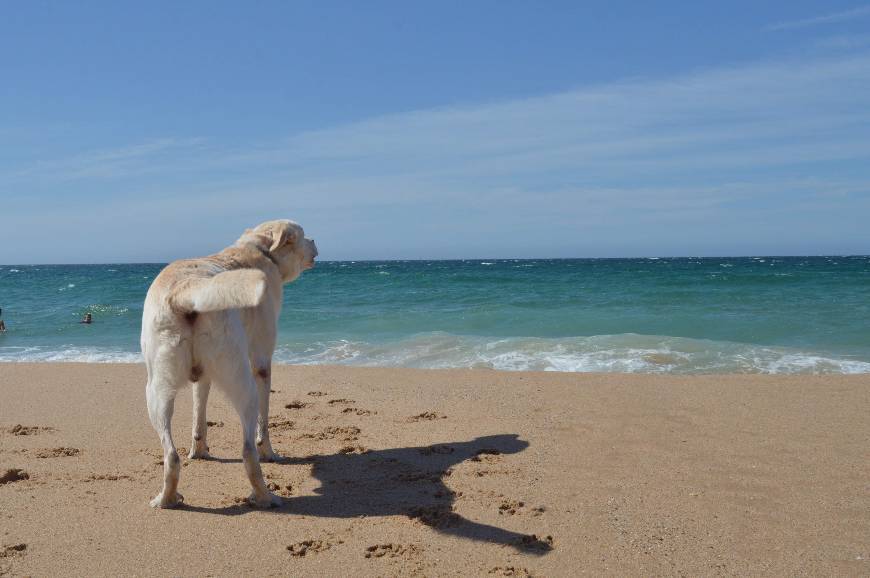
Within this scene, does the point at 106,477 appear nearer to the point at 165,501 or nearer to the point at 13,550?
the point at 165,501

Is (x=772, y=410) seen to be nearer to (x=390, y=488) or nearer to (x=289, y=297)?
(x=390, y=488)

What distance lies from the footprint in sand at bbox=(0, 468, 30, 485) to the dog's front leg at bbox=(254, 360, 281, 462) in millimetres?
1656

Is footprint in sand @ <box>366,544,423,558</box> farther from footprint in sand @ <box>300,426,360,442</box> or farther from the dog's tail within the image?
footprint in sand @ <box>300,426,360,442</box>

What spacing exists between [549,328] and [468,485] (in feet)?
38.3

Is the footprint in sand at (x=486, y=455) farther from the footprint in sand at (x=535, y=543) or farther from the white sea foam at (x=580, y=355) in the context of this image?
the white sea foam at (x=580, y=355)

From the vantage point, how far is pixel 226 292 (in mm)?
3385

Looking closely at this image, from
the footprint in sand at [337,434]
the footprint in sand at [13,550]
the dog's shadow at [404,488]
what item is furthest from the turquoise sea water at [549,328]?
the footprint in sand at [13,550]

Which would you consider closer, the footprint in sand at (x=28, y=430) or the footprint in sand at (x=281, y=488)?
the footprint in sand at (x=281, y=488)

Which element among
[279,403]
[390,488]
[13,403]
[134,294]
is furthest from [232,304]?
[134,294]

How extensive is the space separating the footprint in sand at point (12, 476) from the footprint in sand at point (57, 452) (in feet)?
1.64

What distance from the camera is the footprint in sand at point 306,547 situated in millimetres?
3561

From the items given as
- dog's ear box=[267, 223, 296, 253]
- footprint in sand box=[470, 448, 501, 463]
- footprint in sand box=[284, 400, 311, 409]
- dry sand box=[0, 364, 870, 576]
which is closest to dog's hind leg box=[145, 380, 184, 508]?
dry sand box=[0, 364, 870, 576]

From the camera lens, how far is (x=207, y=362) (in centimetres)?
390

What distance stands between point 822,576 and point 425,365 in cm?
778
